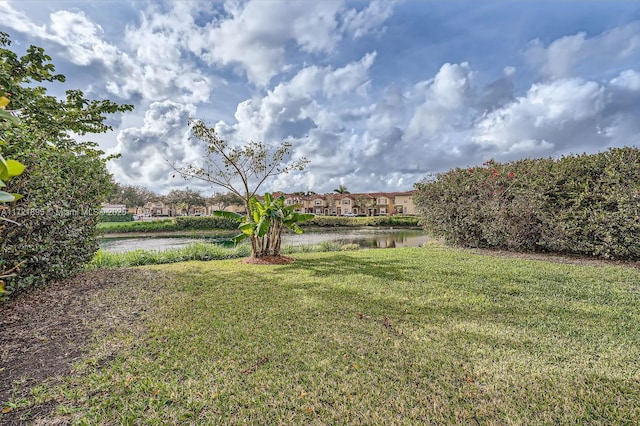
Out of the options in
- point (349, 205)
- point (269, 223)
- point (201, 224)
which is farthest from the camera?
point (349, 205)

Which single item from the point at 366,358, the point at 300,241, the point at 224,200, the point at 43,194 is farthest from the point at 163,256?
the point at 224,200

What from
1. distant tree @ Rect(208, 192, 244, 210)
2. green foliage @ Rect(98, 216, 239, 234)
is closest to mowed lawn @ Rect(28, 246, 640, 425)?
green foliage @ Rect(98, 216, 239, 234)

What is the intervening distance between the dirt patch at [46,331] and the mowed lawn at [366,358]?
202 mm

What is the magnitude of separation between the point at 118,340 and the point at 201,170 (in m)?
7.28

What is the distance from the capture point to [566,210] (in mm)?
8797

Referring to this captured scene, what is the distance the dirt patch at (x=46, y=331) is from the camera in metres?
2.81

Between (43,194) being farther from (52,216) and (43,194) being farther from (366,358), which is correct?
(366,358)

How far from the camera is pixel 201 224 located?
3150 centimetres

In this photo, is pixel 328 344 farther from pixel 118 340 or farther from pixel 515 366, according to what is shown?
pixel 118 340

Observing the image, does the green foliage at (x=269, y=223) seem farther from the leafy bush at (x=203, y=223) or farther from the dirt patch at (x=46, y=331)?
the leafy bush at (x=203, y=223)

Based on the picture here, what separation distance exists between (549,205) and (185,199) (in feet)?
178

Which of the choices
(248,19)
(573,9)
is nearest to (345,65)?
(248,19)

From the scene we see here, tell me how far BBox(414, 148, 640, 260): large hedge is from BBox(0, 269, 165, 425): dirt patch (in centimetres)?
1081

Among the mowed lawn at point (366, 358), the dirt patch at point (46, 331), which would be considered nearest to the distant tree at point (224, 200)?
the dirt patch at point (46, 331)
